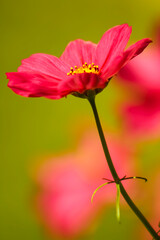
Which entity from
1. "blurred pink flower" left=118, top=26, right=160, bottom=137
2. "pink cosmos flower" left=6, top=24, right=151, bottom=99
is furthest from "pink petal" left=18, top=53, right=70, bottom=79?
"blurred pink flower" left=118, top=26, right=160, bottom=137

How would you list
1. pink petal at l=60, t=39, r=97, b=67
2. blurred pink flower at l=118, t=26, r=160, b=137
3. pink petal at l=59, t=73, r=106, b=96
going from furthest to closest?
blurred pink flower at l=118, t=26, r=160, b=137 → pink petal at l=60, t=39, r=97, b=67 → pink petal at l=59, t=73, r=106, b=96

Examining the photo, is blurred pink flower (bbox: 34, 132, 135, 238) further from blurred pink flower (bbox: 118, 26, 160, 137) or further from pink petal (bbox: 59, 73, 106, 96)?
pink petal (bbox: 59, 73, 106, 96)

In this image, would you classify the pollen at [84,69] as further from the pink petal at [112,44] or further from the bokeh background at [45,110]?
the bokeh background at [45,110]

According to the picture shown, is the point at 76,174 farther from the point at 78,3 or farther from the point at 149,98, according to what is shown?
the point at 78,3

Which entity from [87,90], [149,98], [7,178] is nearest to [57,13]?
[149,98]

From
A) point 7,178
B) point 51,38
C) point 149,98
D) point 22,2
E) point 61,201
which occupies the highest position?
point 22,2

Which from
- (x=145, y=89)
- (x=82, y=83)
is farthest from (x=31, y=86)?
(x=145, y=89)
